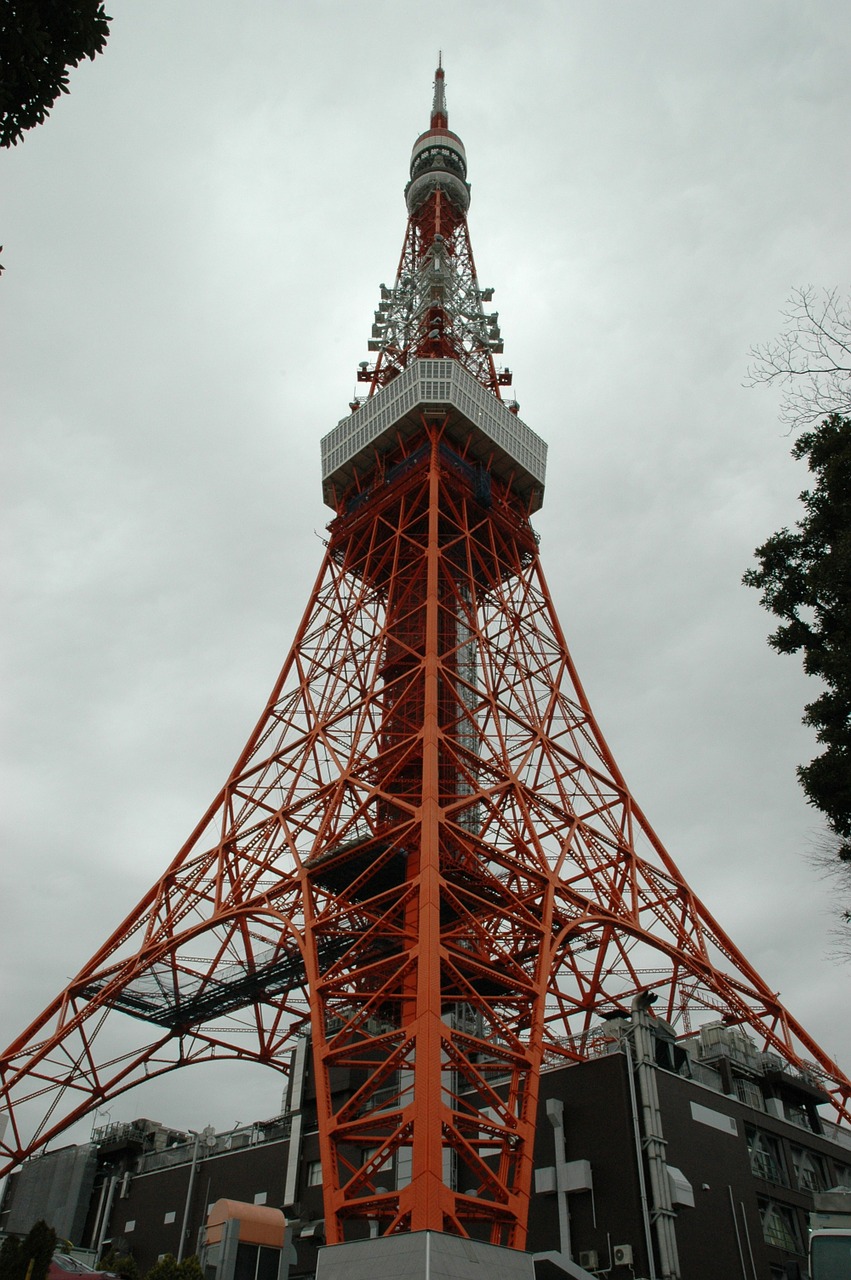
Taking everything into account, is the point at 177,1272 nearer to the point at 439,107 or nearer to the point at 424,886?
the point at 424,886

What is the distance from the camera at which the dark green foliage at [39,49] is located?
930 centimetres

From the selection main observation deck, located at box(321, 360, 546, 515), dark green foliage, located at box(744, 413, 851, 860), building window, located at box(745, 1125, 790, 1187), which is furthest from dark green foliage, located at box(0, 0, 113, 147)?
building window, located at box(745, 1125, 790, 1187)

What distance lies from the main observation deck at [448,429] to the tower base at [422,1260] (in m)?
26.5

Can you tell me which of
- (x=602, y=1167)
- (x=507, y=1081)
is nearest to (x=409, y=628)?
(x=507, y=1081)

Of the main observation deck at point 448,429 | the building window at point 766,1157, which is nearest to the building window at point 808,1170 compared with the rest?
the building window at point 766,1157

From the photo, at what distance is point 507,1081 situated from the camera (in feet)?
90.4

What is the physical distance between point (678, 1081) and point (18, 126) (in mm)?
25187

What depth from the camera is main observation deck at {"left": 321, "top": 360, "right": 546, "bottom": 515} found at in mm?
37094

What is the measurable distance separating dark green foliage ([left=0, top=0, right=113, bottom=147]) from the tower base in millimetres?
16618

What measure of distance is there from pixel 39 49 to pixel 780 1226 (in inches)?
1220

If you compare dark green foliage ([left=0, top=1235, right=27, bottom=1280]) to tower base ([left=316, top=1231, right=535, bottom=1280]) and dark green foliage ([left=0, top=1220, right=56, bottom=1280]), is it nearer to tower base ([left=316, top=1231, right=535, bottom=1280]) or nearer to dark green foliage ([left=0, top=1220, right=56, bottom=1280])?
dark green foliage ([left=0, top=1220, right=56, bottom=1280])

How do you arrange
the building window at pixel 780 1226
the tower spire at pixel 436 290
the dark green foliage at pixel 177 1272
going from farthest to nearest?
the tower spire at pixel 436 290 → the building window at pixel 780 1226 → the dark green foliage at pixel 177 1272

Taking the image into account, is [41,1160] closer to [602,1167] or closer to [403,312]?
[602,1167]

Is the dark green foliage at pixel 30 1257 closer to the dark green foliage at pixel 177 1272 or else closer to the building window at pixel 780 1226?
the dark green foliage at pixel 177 1272
